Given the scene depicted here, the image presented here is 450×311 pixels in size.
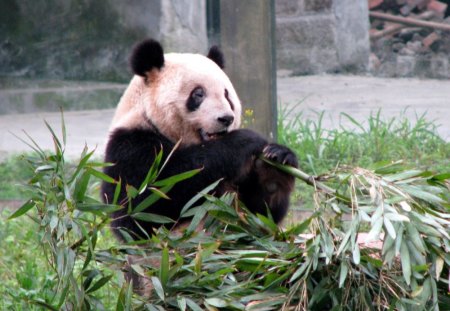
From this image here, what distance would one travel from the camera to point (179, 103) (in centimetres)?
388

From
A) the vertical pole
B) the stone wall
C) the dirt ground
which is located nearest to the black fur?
the vertical pole

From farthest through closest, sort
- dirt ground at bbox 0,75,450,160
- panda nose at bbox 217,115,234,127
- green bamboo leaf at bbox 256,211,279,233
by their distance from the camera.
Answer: dirt ground at bbox 0,75,450,160
panda nose at bbox 217,115,234,127
green bamboo leaf at bbox 256,211,279,233

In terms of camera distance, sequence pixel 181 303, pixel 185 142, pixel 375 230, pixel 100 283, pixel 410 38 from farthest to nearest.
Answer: pixel 410 38 → pixel 185 142 → pixel 100 283 → pixel 181 303 → pixel 375 230

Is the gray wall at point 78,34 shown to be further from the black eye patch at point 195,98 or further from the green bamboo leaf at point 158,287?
the green bamboo leaf at point 158,287

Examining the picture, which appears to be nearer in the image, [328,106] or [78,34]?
[328,106]

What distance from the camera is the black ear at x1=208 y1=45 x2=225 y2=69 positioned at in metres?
4.23

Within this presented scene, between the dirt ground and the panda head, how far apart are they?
10.9 ft

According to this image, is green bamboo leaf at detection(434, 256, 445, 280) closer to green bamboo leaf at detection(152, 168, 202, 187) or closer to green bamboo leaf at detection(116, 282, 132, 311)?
green bamboo leaf at detection(152, 168, 202, 187)

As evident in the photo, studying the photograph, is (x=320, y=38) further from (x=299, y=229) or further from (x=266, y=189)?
(x=299, y=229)

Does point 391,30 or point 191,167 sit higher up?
point 391,30

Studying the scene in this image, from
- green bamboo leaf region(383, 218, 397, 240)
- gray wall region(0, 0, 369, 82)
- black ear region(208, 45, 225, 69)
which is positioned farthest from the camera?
gray wall region(0, 0, 369, 82)

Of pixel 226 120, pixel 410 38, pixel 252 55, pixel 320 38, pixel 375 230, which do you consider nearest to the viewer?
pixel 375 230

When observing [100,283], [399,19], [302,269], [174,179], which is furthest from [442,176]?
[399,19]

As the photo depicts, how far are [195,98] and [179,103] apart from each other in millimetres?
72
